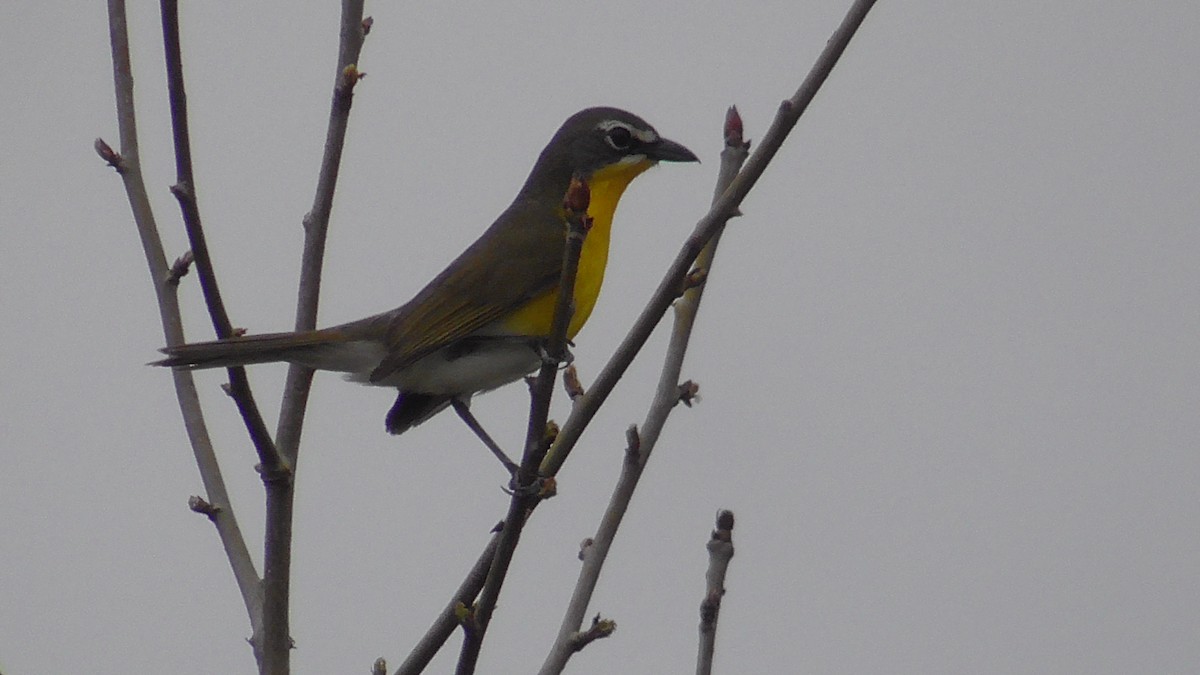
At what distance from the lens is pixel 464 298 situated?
5.54m

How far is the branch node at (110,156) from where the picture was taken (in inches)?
157

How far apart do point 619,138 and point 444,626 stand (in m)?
3.10

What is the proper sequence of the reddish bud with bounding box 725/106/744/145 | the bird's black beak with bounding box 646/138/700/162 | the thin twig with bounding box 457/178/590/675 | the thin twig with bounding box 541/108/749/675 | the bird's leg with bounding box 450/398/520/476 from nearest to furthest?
1. the thin twig with bounding box 457/178/590/675
2. the thin twig with bounding box 541/108/749/675
3. the reddish bud with bounding box 725/106/744/145
4. the bird's leg with bounding box 450/398/520/476
5. the bird's black beak with bounding box 646/138/700/162

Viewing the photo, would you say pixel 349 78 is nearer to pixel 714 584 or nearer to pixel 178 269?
pixel 178 269

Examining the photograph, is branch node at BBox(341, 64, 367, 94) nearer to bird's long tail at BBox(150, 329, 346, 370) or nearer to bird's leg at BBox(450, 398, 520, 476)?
bird's long tail at BBox(150, 329, 346, 370)

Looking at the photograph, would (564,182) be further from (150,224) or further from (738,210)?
(738,210)

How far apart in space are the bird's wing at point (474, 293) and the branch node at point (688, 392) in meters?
1.08

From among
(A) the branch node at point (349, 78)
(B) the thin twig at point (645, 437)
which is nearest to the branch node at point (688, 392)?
(B) the thin twig at point (645, 437)

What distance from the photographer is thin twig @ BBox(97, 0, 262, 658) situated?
3904 millimetres

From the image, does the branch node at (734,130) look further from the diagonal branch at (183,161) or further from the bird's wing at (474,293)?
the diagonal branch at (183,161)

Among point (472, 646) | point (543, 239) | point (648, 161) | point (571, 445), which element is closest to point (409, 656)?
point (472, 646)

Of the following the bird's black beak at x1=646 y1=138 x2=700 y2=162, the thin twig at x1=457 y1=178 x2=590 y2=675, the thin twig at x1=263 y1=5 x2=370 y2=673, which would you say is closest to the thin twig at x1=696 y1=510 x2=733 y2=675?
the thin twig at x1=457 y1=178 x2=590 y2=675

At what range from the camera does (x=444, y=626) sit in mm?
3598

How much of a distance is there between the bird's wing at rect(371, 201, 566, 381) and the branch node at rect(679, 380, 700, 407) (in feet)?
3.55
